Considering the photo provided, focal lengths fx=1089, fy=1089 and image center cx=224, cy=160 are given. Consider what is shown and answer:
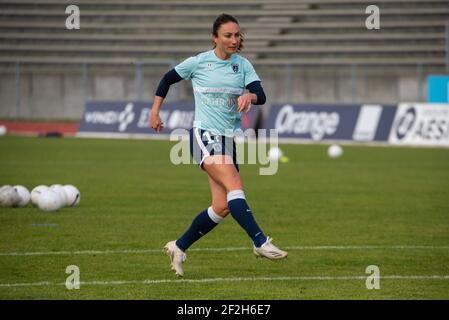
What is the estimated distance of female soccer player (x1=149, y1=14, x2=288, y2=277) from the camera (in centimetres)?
998

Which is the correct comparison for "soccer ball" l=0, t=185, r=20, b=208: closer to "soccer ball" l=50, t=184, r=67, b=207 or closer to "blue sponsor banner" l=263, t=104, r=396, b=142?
"soccer ball" l=50, t=184, r=67, b=207

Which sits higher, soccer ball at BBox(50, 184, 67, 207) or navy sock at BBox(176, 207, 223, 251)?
navy sock at BBox(176, 207, 223, 251)

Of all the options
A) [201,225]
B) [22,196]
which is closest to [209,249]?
[201,225]

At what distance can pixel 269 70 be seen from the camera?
42.2 meters

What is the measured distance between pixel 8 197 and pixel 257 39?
29126 mm

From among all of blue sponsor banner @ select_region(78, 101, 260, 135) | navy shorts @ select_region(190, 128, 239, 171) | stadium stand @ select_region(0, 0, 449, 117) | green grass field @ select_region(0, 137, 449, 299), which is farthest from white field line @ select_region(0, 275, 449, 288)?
stadium stand @ select_region(0, 0, 449, 117)

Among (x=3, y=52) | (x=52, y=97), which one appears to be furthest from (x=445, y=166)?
(x=3, y=52)

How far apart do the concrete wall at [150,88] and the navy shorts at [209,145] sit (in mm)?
29542

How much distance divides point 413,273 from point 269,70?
106 ft

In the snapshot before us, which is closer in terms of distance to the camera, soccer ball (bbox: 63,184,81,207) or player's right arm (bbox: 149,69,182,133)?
player's right arm (bbox: 149,69,182,133)

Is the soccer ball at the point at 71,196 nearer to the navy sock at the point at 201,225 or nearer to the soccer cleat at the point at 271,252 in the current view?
the navy sock at the point at 201,225

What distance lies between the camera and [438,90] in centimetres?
3253

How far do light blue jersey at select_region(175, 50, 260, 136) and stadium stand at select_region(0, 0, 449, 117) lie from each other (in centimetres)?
2804

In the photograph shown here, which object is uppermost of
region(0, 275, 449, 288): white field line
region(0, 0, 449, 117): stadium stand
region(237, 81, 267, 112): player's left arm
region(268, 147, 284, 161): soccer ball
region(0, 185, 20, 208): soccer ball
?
region(0, 0, 449, 117): stadium stand
